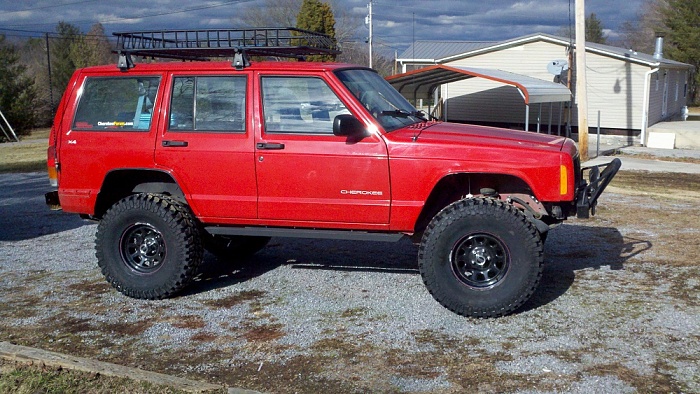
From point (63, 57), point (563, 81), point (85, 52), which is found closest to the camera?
point (563, 81)

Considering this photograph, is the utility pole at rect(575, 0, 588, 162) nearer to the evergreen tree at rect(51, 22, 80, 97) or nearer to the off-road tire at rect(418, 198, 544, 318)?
the off-road tire at rect(418, 198, 544, 318)

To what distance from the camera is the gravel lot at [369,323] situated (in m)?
4.77

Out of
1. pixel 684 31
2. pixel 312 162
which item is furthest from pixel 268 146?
pixel 684 31

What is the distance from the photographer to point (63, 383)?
4.70m

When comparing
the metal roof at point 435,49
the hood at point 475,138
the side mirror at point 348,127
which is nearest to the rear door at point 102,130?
the side mirror at point 348,127

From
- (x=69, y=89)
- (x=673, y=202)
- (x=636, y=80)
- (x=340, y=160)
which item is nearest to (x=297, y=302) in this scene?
(x=340, y=160)

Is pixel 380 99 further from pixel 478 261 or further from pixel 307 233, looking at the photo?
pixel 478 261

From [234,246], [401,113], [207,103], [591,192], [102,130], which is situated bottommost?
[234,246]

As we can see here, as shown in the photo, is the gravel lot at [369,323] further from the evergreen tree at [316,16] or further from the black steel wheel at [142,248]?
the evergreen tree at [316,16]

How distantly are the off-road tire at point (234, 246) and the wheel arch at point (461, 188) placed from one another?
7.38 ft

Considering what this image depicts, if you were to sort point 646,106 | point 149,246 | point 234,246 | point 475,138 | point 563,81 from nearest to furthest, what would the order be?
point 475,138, point 149,246, point 234,246, point 646,106, point 563,81

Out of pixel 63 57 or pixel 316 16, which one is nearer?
pixel 316 16

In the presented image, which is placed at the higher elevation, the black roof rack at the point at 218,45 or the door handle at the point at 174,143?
the black roof rack at the point at 218,45

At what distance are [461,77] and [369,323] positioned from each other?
19.8 m
